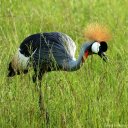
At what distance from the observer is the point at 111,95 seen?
296 centimetres

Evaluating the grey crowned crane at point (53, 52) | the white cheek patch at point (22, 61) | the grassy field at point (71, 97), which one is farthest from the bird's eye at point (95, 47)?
the white cheek patch at point (22, 61)

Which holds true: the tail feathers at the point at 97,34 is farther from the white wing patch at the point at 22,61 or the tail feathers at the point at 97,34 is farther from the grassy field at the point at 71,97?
the white wing patch at the point at 22,61

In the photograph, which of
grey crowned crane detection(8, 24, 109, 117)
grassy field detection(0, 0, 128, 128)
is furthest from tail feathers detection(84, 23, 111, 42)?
grassy field detection(0, 0, 128, 128)

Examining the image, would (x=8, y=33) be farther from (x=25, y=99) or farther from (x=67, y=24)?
(x=25, y=99)

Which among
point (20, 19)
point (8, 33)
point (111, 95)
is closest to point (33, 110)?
point (111, 95)

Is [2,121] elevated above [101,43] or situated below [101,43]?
below

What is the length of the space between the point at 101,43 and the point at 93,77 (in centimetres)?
25

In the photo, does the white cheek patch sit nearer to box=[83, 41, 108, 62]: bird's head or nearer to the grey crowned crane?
the grey crowned crane

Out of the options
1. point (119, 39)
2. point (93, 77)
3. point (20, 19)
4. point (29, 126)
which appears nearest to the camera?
point (29, 126)

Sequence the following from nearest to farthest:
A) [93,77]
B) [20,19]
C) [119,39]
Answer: [93,77] → [119,39] → [20,19]

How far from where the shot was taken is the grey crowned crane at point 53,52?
331cm

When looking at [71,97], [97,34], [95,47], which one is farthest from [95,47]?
[71,97]

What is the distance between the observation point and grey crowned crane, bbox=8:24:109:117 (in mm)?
3309

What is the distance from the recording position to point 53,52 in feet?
11.4
